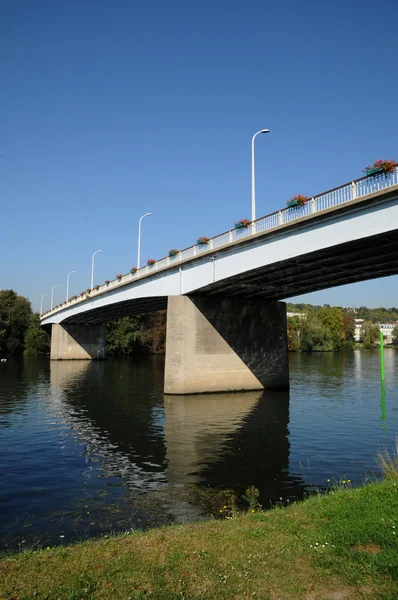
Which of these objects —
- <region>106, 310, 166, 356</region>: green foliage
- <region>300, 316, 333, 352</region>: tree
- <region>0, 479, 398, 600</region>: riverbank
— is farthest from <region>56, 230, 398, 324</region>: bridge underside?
<region>300, 316, 333, 352</region>: tree

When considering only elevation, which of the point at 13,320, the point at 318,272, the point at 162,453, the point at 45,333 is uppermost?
the point at 13,320

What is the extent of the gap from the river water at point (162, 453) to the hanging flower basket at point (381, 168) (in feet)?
34.7

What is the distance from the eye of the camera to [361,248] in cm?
2275

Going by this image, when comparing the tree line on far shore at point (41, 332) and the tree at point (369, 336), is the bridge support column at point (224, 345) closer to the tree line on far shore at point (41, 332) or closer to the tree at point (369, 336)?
the tree line on far shore at point (41, 332)

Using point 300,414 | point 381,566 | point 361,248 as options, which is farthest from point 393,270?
point 381,566

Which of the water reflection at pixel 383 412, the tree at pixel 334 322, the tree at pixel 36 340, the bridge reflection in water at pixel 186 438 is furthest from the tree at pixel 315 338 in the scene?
the water reflection at pixel 383 412

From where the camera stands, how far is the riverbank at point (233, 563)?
17.9 feet

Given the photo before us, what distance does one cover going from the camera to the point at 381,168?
18672 mm

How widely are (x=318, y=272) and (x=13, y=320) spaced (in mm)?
80537

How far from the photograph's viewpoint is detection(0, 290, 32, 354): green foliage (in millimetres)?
94250

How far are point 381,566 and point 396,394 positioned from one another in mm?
29111

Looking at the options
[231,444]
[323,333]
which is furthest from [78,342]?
[231,444]

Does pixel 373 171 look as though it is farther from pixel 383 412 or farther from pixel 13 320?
pixel 13 320

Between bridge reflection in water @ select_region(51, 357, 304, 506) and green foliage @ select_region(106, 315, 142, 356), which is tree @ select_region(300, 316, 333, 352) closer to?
green foliage @ select_region(106, 315, 142, 356)
